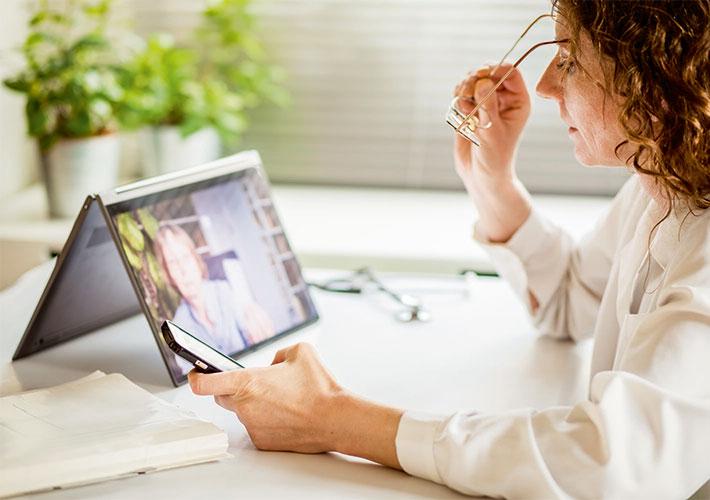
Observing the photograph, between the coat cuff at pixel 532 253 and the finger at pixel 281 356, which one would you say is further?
the coat cuff at pixel 532 253

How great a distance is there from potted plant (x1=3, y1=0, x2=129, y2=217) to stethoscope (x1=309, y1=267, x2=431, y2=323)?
2.85 feet

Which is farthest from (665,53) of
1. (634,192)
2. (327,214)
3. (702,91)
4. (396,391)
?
(327,214)

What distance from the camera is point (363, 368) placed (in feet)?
4.58

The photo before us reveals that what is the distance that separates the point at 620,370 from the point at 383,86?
171cm

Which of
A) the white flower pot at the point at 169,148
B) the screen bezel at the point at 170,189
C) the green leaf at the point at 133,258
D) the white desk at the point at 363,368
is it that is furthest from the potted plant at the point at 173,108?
the green leaf at the point at 133,258

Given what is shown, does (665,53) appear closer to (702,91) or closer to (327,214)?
(702,91)

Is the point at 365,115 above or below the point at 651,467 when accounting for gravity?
above

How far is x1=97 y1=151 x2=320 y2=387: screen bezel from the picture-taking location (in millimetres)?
1272

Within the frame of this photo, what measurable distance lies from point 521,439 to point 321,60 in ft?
5.90

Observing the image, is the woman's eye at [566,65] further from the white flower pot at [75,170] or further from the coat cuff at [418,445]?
the white flower pot at [75,170]

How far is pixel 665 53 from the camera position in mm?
1031

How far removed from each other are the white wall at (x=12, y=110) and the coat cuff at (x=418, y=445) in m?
1.72

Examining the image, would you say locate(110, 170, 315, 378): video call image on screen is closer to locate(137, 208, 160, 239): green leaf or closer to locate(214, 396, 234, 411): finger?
locate(137, 208, 160, 239): green leaf

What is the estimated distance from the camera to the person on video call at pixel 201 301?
4.39 feet
